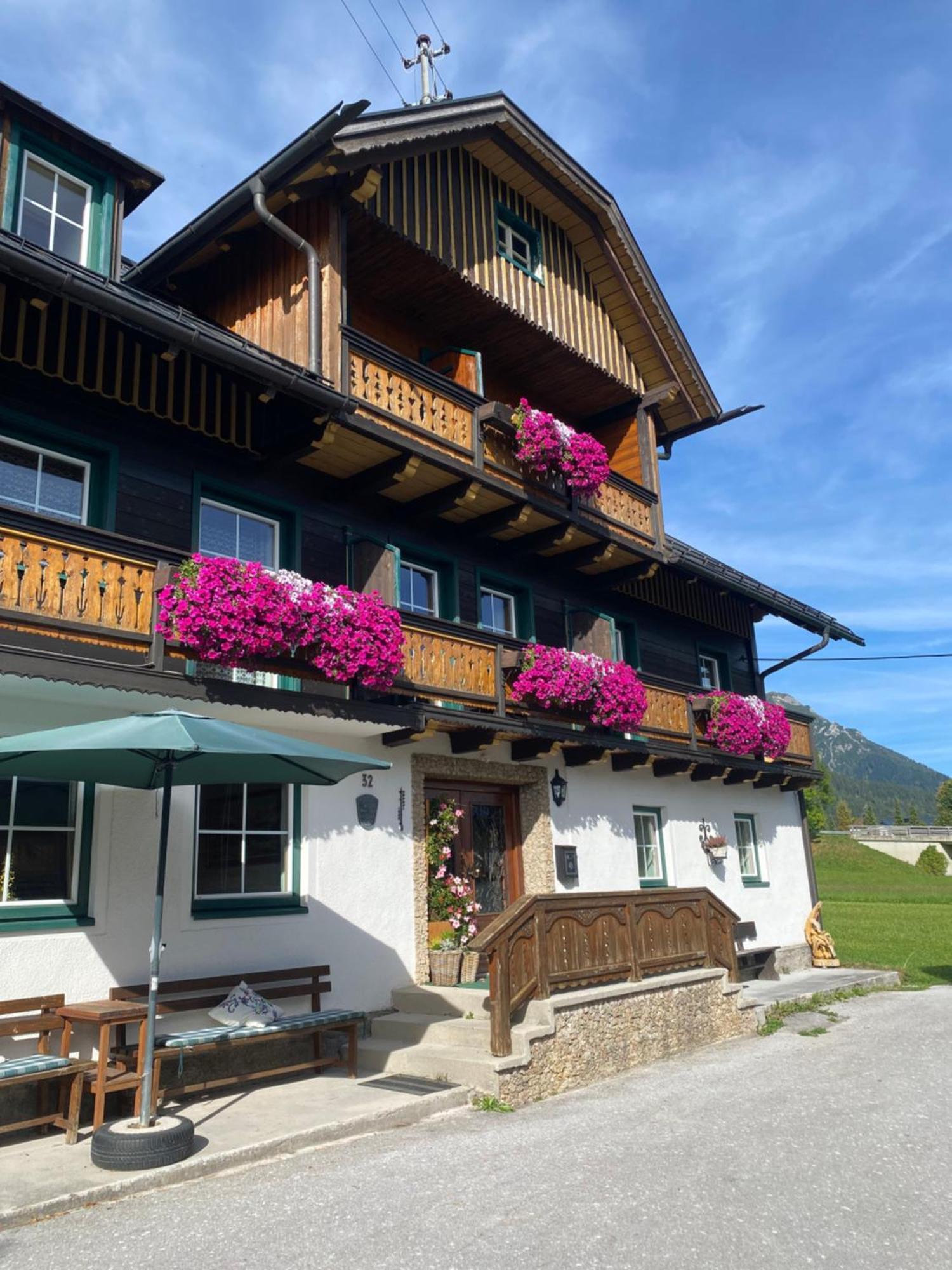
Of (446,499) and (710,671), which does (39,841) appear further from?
(710,671)

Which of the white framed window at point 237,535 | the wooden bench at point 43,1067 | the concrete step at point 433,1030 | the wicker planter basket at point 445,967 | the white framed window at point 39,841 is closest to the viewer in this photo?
the wooden bench at point 43,1067

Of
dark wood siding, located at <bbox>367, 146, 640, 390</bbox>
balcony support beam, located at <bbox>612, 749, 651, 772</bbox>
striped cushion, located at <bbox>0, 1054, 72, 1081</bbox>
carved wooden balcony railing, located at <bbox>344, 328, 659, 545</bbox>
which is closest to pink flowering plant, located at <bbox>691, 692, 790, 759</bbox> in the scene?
balcony support beam, located at <bbox>612, 749, 651, 772</bbox>

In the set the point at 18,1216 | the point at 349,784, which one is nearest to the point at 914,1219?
the point at 18,1216

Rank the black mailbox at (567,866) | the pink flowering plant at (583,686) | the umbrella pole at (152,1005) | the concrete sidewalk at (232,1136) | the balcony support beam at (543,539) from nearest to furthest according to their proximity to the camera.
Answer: the concrete sidewalk at (232,1136)
the umbrella pole at (152,1005)
the pink flowering plant at (583,686)
the black mailbox at (567,866)
the balcony support beam at (543,539)

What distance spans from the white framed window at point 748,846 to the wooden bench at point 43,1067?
1261cm

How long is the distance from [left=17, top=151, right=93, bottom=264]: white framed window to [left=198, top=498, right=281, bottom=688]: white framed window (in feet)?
9.34

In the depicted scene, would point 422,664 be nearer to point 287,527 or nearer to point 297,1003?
point 287,527

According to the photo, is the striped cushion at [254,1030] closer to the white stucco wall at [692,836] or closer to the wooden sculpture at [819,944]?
the white stucco wall at [692,836]

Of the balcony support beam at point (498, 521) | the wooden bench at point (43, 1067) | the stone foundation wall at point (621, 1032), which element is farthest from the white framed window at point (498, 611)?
the wooden bench at point (43, 1067)

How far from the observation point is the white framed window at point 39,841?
795cm

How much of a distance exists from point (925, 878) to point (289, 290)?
57.9 metres

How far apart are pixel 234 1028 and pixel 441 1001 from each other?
2.78m

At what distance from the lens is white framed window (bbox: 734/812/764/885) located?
17578mm

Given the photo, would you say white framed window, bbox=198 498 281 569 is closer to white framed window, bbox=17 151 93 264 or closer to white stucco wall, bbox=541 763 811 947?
white framed window, bbox=17 151 93 264
